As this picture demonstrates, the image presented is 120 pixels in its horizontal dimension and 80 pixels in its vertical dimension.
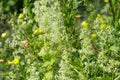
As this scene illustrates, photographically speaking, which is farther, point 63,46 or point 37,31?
point 37,31

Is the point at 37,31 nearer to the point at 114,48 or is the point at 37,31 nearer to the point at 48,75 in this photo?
the point at 48,75

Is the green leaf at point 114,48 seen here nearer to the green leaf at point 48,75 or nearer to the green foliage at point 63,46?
the green foliage at point 63,46

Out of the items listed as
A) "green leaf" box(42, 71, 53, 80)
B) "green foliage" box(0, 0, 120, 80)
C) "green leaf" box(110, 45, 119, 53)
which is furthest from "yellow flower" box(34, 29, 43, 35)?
"green leaf" box(110, 45, 119, 53)

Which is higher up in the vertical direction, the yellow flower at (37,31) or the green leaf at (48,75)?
Result: the yellow flower at (37,31)

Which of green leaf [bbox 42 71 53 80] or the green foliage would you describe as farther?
green leaf [bbox 42 71 53 80]

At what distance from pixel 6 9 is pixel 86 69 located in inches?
161

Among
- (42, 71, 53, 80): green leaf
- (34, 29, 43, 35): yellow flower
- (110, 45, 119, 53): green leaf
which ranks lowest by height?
(42, 71, 53, 80): green leaf

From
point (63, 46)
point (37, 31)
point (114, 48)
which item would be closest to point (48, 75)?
point (63, 46)

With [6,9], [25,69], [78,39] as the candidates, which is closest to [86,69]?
[78,39]

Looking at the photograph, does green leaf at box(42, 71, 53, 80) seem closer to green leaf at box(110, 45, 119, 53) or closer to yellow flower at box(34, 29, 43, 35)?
yellow flower at box(34, 29, 43, 35)

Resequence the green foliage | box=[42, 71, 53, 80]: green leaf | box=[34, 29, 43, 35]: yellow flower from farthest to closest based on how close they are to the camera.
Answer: box=[34, 29, 43, 35]: yellow flower → box=[42, 71, 53, 80]: green leaf → the green foliage

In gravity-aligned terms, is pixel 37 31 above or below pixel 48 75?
above

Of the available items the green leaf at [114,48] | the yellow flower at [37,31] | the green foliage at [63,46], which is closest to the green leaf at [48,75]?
the green foliage at [63,46]

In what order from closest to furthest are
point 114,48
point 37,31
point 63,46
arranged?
1. point 114,48
2. point 63,46
3. point 37,31
